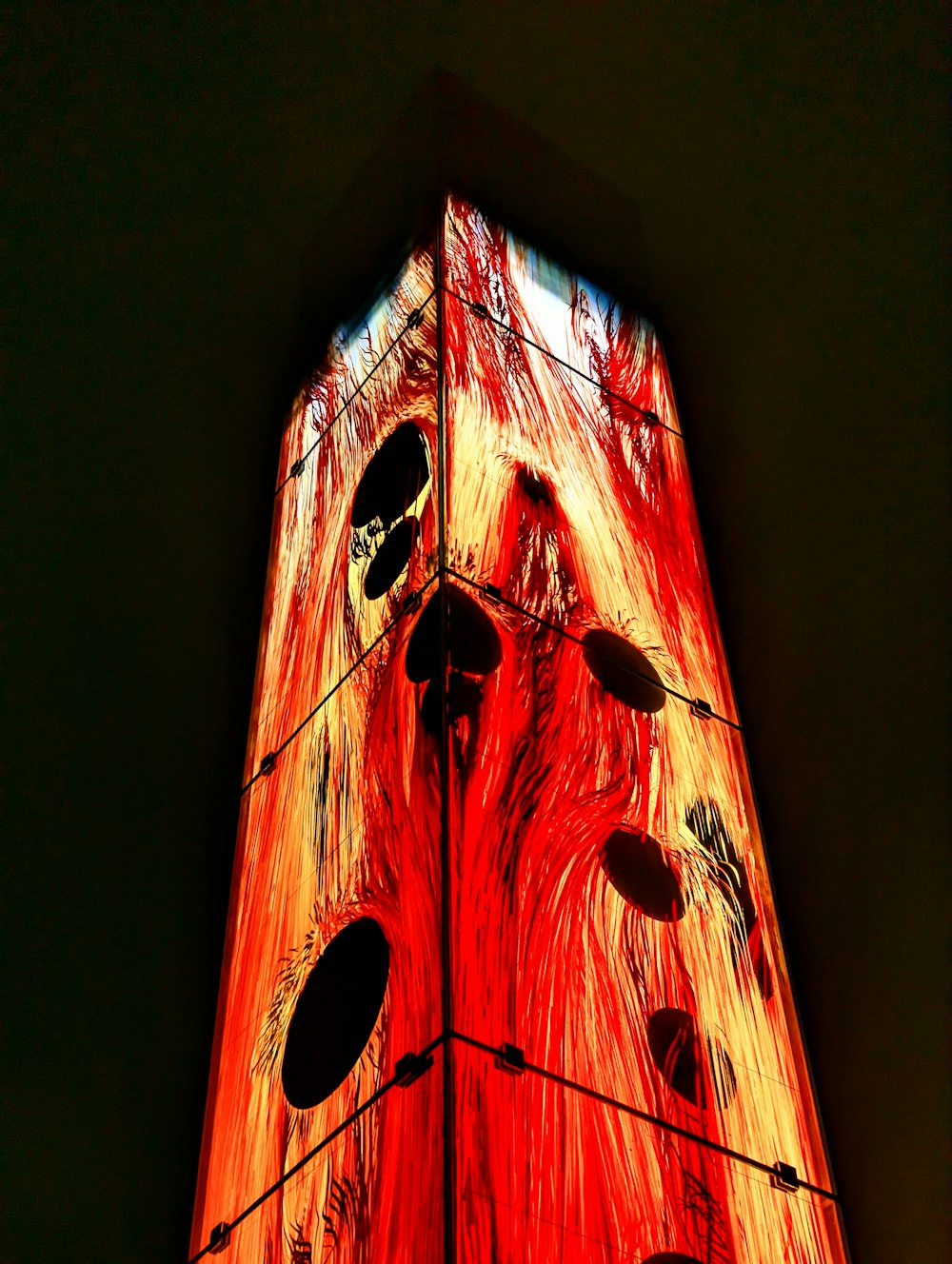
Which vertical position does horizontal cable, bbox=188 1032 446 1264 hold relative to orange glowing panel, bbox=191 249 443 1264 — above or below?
below

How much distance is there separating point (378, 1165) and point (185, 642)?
198 centimetres

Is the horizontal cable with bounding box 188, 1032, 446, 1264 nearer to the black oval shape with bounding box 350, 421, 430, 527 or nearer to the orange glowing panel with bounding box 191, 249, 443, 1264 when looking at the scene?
the orange glowing panel with bounding box 191, 249, 443, 1264

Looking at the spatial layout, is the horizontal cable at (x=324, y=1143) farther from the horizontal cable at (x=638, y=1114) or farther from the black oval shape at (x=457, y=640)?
the black oval shape at (x=457, y=640)

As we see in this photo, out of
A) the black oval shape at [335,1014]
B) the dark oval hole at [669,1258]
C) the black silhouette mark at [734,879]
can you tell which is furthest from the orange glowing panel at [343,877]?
the black silhouette mark at [734,879]

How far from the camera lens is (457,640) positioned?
2.54m

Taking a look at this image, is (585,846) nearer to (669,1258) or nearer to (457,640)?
(457,640)

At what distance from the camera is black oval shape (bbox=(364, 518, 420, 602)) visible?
9.33 ft

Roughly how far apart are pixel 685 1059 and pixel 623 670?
2.77 feet

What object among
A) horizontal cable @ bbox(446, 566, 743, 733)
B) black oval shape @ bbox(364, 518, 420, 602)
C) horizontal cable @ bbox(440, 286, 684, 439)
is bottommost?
horizontal cable @ bbox(446, 566, 743, 733)

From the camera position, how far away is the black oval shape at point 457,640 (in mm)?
2520

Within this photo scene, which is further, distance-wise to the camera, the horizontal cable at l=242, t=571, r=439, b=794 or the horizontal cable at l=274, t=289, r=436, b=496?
the horizontal cable at l=274, t=289, r=436, b=496

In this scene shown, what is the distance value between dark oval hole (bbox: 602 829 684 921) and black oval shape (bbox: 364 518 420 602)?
737 mm

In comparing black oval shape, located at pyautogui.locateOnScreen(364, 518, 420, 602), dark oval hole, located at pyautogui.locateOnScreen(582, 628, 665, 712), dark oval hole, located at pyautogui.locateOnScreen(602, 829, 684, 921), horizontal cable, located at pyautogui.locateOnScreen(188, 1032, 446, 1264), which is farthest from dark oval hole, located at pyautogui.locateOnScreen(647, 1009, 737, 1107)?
black oval shape, located at pyautogui.locateOnScreen(364, 518, 420, 602)

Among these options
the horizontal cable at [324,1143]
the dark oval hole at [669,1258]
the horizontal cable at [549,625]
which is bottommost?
the dark oval hole at [669,1258]
